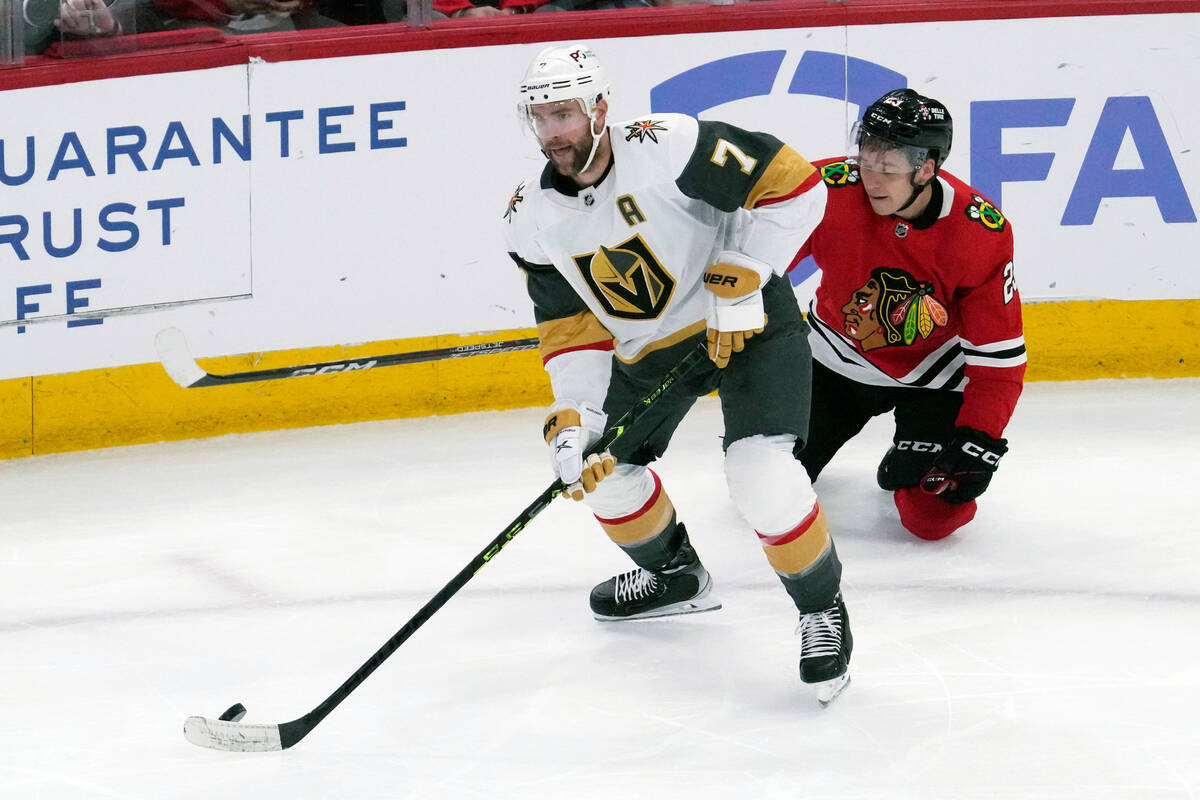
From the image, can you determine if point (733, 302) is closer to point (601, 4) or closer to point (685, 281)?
point (685, 281)

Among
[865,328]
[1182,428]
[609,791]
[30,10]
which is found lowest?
[609,791]

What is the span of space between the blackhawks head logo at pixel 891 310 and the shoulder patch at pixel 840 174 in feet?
0.63

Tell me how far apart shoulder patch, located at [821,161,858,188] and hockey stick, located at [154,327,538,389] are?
114cm

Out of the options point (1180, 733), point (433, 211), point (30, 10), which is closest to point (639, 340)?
point (1180, 733)

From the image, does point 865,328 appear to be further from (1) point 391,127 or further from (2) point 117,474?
(2) point 117,474

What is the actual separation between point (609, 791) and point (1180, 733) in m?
0.89

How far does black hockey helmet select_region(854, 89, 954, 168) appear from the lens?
120 inches

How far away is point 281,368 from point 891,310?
1.63 metres

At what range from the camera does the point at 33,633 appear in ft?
9.77

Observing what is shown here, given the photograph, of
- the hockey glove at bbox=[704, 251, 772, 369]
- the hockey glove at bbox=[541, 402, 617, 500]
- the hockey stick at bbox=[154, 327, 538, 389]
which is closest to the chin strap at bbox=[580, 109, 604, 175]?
the hockey glove at bbox=[704, 251, 772, 369]

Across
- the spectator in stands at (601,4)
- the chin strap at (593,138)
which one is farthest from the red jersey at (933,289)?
the spectator in stands at (601,4)

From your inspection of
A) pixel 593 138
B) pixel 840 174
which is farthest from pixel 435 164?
pixel 593 138

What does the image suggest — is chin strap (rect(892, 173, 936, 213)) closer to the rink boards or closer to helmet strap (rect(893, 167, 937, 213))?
helmet strap (rect(893, 167, 937, 213))

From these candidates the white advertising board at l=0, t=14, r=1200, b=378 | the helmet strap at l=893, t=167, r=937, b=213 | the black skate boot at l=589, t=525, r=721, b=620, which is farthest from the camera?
the white advertising board at l=0, t=14, r=1200, b=378
